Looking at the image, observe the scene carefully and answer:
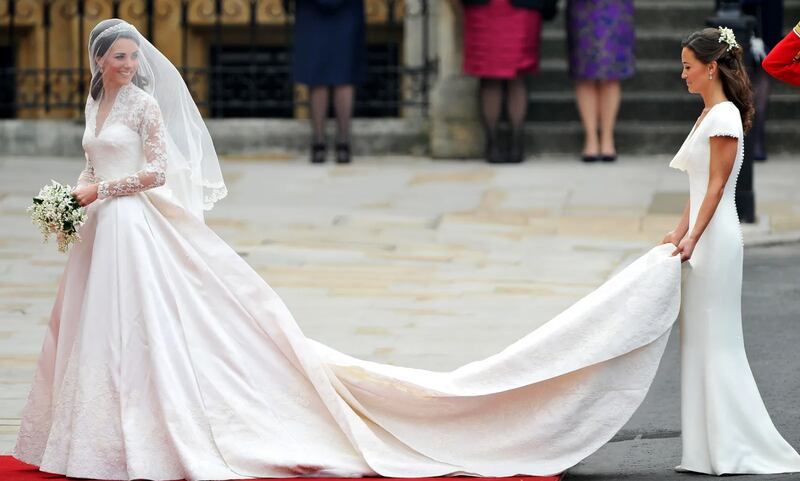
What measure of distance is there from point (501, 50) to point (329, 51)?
1.54 metres

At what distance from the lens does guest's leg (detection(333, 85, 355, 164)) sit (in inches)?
628

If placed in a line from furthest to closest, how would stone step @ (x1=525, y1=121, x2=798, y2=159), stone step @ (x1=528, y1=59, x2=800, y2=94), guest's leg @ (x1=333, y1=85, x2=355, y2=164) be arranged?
1. stone step @ (x1=528, y1=59, x2=800, y2=94)
2. stone step @ (x1=525, y1=121, x2=798, y2=159)
3. guest's leg @ (x1=333, y1=85, x2=355, y2=164)

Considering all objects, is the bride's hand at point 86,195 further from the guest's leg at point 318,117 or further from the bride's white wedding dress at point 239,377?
the guest's leg at point 318,117

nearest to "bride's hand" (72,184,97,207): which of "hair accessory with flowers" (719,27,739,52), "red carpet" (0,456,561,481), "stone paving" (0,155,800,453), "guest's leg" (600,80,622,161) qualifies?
"red carpet" (0,456,561,481)

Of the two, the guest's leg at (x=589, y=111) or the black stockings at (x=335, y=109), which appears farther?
the black stockings at (x=335, y=109)

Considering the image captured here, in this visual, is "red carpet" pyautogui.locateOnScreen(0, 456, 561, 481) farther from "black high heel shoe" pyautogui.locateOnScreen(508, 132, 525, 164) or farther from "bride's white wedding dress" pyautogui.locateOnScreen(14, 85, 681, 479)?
"black high heel shoe" pyautogui.locateOnScreen(508, 132, 525, 164)

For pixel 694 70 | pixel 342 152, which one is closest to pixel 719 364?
pixel 694 70

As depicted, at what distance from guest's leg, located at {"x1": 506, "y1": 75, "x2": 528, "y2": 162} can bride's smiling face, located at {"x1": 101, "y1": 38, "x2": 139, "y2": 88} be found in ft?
29.6

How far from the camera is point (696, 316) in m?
6.87

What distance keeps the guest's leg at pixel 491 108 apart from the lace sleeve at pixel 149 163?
8.99 metres

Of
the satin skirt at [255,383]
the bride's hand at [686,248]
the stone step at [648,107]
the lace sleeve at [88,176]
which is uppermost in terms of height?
the lace sleeve at [88,176]

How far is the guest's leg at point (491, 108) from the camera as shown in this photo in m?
15.9

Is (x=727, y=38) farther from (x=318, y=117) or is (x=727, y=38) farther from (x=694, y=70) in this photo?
(x=318, y=117)

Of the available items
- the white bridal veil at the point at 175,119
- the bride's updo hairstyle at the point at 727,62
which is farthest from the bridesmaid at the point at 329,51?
the bride's updo hairstyle at the point at 727,62
